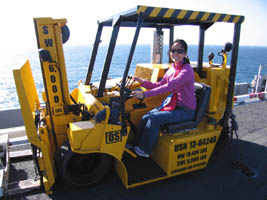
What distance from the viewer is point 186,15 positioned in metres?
2.90

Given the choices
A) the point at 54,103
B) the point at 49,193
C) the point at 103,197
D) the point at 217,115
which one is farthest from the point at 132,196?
the point at 217,115

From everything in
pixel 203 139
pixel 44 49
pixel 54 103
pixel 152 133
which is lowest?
pixel 203 139

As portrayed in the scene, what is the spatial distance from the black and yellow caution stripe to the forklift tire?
210 centimetres

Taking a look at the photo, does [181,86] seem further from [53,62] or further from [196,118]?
[53,62]

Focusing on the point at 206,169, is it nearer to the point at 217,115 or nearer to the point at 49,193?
the point at 217,115

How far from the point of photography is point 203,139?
11.2 feet

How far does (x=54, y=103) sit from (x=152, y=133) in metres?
1.53

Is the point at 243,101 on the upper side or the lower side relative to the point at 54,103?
lower

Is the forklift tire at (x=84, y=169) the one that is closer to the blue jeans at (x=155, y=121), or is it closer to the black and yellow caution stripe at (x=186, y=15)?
the blue jeans at (x=155, y=121)

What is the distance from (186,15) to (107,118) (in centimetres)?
179

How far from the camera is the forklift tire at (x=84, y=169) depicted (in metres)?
3.08

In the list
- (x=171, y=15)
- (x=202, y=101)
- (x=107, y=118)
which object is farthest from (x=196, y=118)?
(x=171, y=15)

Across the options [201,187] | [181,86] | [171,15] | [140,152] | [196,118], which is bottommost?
[201,187]

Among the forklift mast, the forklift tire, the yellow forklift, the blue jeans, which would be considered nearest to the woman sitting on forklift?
the blue jeans
